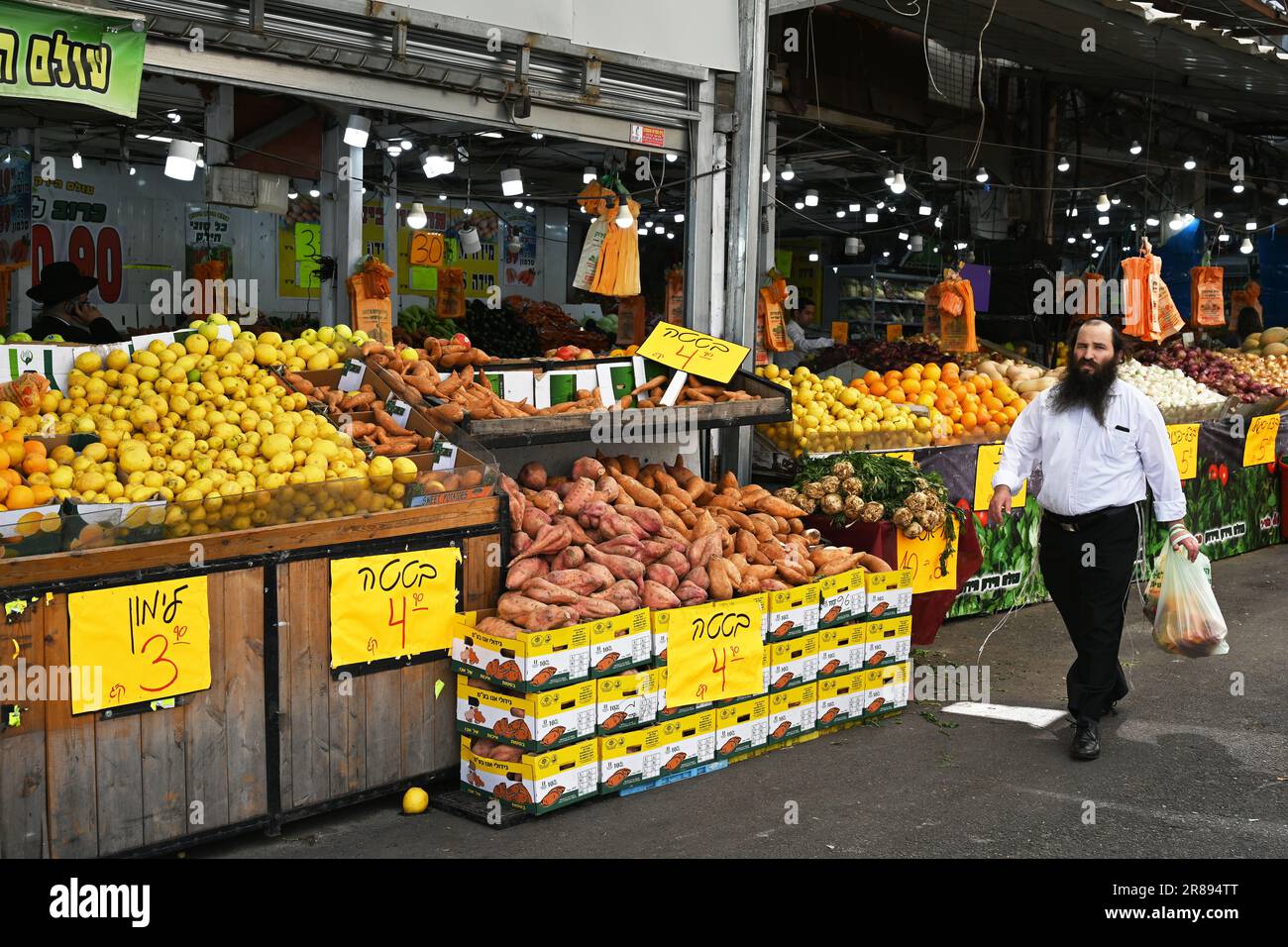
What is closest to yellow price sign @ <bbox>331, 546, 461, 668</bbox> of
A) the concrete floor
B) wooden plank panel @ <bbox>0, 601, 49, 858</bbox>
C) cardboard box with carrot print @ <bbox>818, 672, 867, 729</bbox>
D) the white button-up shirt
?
the concrete floor

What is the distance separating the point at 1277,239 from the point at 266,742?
17321 mm

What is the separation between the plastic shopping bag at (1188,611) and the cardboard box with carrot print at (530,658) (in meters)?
2.83

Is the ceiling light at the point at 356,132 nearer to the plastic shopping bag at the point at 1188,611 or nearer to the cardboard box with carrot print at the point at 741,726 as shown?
the cardboard box with carrot print at the point at 741,726

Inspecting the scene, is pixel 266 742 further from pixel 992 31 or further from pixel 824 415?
pixel 992 31

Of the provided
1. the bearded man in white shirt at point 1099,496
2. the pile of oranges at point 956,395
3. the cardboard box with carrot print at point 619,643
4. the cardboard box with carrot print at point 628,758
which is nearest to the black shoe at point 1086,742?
the bearded man in white shirt at point 1099,496

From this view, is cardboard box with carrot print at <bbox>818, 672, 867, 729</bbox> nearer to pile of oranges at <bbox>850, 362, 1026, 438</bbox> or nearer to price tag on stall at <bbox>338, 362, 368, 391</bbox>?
price tag on stall at <bbox>338, 362, 368, 391</bbox>

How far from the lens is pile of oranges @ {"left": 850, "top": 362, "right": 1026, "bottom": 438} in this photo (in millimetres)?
9180

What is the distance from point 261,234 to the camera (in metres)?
19.7

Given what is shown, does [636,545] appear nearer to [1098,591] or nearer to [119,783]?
[1098,591]

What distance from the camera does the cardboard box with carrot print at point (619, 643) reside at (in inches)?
193

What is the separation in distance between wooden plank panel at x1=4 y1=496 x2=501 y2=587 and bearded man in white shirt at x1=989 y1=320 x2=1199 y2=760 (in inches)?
98.7
